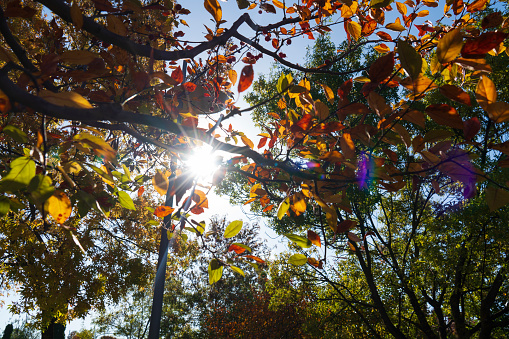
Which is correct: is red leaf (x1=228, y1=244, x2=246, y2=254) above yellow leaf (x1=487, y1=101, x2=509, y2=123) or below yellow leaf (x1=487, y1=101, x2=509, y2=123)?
below

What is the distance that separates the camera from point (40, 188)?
0.75 m

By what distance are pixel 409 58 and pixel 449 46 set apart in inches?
4.6

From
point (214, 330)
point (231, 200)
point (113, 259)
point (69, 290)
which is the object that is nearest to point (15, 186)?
point (69, 290)

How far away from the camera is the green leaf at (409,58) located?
2.31 feet

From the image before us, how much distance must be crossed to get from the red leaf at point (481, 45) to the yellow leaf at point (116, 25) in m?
1.51

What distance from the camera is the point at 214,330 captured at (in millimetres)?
14938

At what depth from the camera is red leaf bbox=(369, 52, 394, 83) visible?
839mm

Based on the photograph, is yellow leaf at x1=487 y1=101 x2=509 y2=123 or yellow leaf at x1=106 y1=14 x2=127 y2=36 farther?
yellow leaf at x1=106 y1=14 x2=127 y2=36

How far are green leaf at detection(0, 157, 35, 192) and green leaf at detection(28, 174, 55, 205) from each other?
15 millimetres

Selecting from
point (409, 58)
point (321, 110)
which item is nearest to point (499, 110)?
point (409, 58)

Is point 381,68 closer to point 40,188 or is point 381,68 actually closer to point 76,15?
point 40,188

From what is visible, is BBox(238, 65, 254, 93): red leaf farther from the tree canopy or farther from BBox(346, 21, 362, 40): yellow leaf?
BBox(346, 21, 362, 40): yellow leaf

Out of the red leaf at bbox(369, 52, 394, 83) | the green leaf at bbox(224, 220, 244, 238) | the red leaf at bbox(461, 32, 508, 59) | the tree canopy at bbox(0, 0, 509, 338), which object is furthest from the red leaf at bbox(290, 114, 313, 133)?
the red leaf at bbox(461, 32, 508, 59)

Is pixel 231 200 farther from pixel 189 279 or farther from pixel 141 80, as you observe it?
pixel 189 279
